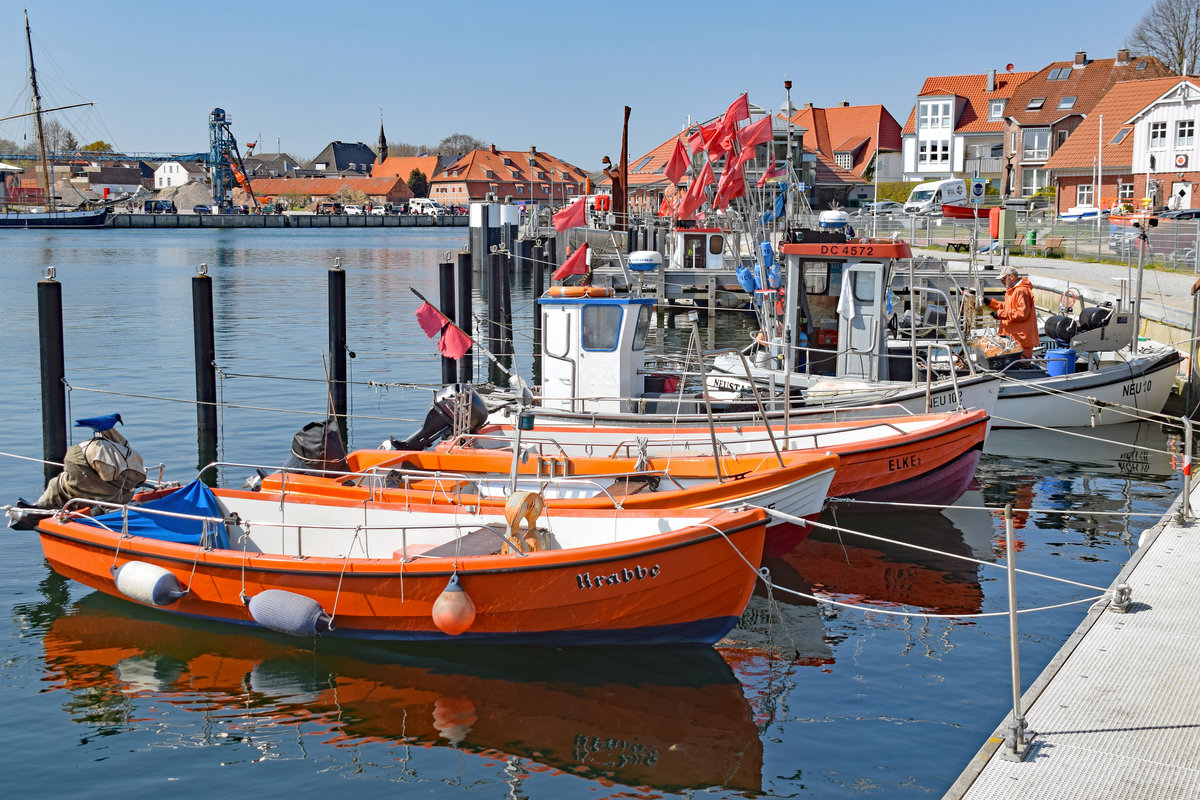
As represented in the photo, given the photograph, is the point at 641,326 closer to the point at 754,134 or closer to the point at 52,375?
the point at 754,134

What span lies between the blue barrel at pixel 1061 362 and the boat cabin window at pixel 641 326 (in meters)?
8.01

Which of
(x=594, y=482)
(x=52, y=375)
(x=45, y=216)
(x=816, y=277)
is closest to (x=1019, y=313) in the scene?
(x=816, y=277)

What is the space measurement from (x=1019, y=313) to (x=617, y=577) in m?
12.0

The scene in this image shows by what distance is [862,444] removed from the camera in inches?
528

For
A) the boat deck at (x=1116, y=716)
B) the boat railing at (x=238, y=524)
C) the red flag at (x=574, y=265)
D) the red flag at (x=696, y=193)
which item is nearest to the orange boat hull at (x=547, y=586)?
the boat railing at (x=238, y=524)

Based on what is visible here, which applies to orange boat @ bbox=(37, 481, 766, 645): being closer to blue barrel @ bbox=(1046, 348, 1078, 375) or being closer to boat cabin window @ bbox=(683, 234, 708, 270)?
blue barrel @ bbox=(1046, 348, 1078, 375)

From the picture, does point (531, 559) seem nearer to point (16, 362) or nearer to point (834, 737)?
point (834, 737)

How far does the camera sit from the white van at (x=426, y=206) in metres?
150

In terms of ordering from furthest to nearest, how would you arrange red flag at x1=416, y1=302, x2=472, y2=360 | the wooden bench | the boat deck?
the wooden bench → red flag at x1=416, y1=302, x2=472, y2=360 → the boat deck

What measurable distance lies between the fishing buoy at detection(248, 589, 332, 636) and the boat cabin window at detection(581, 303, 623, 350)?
6.28m

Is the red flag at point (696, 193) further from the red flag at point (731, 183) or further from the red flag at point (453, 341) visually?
→ the red flag at point (453, 341)

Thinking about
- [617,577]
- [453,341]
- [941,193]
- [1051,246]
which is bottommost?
[617,577]

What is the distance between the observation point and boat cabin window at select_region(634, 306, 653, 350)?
15008 mm

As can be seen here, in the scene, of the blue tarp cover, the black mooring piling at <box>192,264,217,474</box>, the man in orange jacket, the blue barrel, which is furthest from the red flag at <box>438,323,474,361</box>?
the blue barrel
